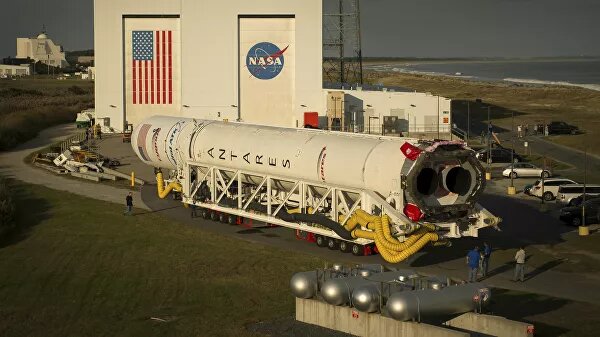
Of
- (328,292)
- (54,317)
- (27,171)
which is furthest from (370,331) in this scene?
(27,171)

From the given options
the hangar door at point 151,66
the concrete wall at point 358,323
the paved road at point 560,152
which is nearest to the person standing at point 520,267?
the concrete wall at point 358,323

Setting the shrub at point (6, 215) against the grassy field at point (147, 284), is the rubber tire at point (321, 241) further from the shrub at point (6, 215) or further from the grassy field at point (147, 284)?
the shrub at point (6, 215)

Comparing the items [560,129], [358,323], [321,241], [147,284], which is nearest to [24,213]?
[147,284]

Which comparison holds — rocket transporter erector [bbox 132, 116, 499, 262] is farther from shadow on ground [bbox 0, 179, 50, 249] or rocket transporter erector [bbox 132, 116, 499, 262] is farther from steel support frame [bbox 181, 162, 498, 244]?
shadow on ground [bbox 0, 179, 50, 249]

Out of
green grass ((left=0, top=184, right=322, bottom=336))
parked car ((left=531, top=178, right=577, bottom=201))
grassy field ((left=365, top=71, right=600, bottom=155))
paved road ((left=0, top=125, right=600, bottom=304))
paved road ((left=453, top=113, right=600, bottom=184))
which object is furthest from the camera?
grassy field ((left=365, top=71, right=600, bottom=155))

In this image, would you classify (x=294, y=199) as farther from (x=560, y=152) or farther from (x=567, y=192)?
(x=560, y=152)

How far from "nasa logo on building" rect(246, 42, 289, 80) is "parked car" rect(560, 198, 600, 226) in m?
36.9

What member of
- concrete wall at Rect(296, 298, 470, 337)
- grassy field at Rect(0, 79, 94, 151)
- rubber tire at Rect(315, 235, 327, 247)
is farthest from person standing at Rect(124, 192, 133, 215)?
grassy field at Rect(0, 79, 94, 151)

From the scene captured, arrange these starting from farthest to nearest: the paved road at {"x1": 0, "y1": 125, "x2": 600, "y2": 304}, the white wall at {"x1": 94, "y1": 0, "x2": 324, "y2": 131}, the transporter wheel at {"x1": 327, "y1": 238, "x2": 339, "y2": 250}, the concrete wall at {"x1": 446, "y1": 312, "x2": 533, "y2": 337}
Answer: the white wall at {"x1": 94, "y1": 0, "x2": 324, "y2": 131} < the transporter wheel at {"x1": 327, "y1": 238, "x2": 339, "y2": 250} < the paved road at {"x1": 0, "y1": 125, "x2": 600, "y2": 304} < the concrete wall at {"x1": 446, "y1": 312, "x2": 533, "y2": 337}

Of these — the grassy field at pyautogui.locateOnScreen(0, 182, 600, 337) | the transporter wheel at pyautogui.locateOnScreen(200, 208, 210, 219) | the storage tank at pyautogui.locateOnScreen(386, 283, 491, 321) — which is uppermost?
the storage tank at pyautogui.locateOnScreen(386, 283, 491, 321)

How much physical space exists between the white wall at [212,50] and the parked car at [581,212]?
35385mm

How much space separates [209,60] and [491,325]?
53898 millimetres

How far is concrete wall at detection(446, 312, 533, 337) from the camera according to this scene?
24.7 meters

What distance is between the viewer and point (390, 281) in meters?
26.5
